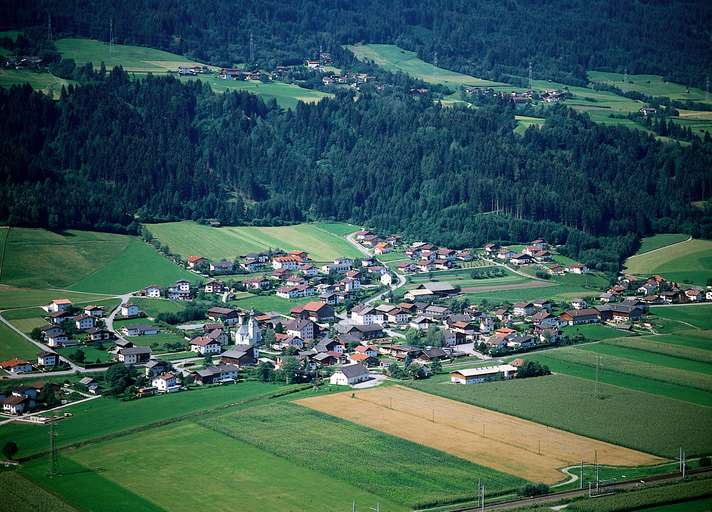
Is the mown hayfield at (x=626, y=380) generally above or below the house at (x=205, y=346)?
above

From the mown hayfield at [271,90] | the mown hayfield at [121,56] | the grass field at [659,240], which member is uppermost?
the mown hayfield at [121,56]

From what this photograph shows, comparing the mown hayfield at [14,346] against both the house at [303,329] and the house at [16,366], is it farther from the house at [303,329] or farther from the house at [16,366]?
the house at [303,329]

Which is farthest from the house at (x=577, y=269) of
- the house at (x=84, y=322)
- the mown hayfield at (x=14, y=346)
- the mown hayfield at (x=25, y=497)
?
the mown hayfield at (x=25, y=497)

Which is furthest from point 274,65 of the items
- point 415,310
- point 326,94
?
point 415,310

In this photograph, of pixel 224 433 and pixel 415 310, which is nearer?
pixel 224 433

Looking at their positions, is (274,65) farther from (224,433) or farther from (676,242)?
(224,433)
